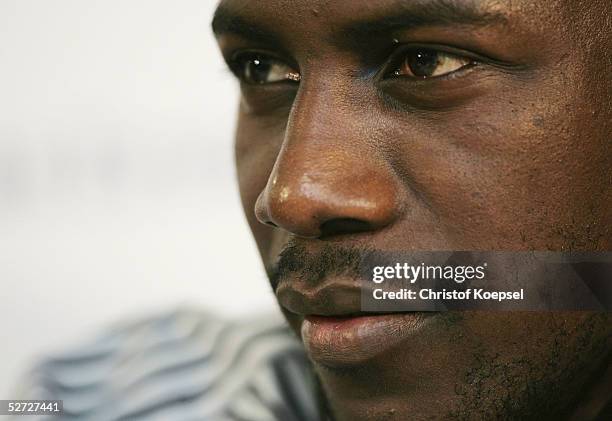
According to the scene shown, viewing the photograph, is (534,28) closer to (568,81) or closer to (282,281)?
(568,81)

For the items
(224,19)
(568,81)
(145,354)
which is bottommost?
(145,354)

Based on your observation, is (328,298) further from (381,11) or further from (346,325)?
(381,11)

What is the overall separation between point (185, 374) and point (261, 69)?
16.4 inches

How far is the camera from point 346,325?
87cm

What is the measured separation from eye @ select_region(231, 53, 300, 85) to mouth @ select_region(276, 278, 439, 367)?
220 mm

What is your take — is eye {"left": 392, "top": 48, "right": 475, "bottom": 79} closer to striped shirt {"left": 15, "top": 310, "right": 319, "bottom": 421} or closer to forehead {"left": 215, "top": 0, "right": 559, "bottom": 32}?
forehead {"left": 215, "top": 0, "right": 559, "bottom": 32}

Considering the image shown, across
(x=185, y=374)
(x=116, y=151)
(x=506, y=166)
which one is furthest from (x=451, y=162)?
(x=116, y=151)

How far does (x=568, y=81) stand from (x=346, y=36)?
195 mm

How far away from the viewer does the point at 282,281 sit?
2.96 ft

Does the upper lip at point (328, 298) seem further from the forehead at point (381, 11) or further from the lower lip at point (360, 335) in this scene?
the forehead at point (381, 11)

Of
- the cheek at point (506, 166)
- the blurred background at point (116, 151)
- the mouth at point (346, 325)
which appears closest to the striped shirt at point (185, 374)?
the blurred background at point (116, 151)

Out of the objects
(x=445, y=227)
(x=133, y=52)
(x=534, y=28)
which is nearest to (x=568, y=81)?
(x=534, y=28)

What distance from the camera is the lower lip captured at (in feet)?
2.79

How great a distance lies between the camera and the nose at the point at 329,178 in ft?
2.68
